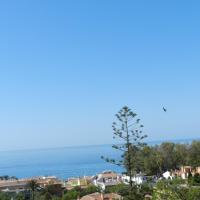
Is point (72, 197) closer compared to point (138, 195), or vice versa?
point (138, 195)

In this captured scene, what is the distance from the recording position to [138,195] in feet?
53.4

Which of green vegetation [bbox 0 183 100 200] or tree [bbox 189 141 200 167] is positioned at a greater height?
tree [bbox 189 141 200 167]

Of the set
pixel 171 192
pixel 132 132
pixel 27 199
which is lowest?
pixel 27 199

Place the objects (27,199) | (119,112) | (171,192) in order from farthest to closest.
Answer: (27,199)
(119,112)
(171,192)

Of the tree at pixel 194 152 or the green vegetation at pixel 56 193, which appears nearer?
the green vegetation at pixel 56 193

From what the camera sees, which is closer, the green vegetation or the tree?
the green vegetation

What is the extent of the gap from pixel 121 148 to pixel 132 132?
2.20 ft

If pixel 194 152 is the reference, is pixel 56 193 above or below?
below

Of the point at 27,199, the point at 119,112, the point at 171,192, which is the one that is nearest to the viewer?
the point at 171,192

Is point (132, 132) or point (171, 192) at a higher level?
point (132, 132)

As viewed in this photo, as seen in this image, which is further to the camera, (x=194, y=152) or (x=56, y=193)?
(x=194, y=152)

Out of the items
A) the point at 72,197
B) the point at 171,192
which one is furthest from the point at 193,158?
the point at 171,192

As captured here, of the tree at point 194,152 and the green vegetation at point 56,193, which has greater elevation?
the tree at point 194,152

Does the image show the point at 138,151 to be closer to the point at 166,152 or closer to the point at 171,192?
the point at 171,192
